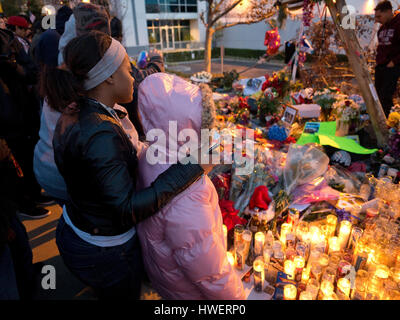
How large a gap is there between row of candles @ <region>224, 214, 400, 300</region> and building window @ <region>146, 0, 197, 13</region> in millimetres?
25579

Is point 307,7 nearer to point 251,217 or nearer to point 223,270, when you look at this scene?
point 251,217

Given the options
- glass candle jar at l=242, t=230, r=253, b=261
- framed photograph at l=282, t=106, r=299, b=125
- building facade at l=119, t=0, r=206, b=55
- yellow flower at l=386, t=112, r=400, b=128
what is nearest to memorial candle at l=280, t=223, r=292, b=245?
glass candle jar at l=242, t=230, r=253, b=261

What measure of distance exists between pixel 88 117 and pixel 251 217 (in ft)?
5.08

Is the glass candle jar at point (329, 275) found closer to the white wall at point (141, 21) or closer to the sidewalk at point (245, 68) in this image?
the sidewalk at point (245, 68)

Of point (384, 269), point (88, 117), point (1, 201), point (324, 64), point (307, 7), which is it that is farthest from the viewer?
point (324, 64)

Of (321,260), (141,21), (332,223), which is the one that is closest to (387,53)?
(332,223)

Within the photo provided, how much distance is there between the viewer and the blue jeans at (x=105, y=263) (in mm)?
1283

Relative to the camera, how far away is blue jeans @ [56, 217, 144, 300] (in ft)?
4.21

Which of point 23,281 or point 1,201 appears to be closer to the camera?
point 1,201

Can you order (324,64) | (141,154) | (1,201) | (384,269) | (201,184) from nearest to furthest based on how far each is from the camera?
(201,184)
(141,154)
(1,201)
(384,269)
(324,64)

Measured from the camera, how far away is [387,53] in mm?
4215

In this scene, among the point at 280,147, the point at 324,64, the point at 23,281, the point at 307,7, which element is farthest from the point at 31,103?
the point at 324,64

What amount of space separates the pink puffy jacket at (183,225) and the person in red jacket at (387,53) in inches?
174

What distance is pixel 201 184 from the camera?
1201mm
